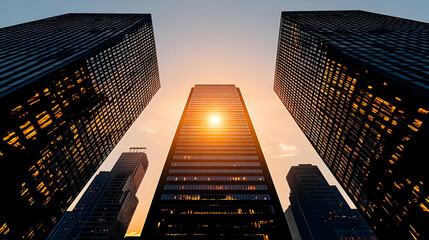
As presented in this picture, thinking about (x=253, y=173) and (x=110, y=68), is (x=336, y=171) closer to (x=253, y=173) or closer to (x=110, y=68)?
(x=253, y=173)

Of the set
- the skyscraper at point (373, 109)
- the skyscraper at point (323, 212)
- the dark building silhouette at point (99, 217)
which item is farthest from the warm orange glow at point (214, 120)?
the dark building silhouette at point (99, 217)

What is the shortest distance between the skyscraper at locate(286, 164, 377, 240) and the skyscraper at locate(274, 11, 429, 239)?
10432cm

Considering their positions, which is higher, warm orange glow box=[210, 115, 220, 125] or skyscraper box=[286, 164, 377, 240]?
warm orange glow box=[210, 115, 220, 125]

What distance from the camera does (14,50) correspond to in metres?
58.8

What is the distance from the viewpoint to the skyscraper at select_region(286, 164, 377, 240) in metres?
143

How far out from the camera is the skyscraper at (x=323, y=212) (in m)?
143

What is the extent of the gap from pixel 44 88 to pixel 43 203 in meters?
32.1

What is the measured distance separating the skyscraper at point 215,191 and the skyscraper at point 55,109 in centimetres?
3140

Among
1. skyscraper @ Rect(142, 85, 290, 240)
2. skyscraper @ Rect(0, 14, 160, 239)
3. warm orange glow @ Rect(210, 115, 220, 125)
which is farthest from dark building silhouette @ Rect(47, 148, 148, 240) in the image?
warm orange glow @ Rect(210, 115, 220, 125)

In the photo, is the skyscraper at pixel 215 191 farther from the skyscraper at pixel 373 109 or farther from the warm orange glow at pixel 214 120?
the skyscraper at pixel 373 109

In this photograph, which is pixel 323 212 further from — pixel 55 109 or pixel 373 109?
pixel 55 109

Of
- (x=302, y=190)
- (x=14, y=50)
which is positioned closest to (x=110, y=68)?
(x=14, y=50)

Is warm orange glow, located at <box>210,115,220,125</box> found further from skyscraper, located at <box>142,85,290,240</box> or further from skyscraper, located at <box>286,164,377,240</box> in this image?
skyscraper, located at <box>286,164,377,240</box>

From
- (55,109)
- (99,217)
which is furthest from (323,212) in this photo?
(99,217)
